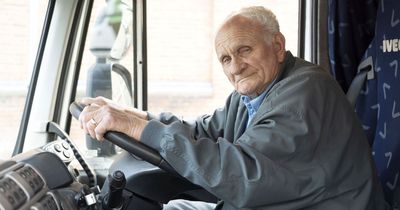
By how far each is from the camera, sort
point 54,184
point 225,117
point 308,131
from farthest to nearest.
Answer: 1. point 225,117
2. point 308,131
3. point 54,184

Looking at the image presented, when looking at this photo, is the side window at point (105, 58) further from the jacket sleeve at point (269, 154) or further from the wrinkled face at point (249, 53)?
the jacket sleeve at point (269, 154)

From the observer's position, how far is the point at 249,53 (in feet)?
5.01

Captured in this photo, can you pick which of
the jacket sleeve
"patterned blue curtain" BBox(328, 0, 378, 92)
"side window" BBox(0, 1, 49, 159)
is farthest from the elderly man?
"side window" BBox(0, 1, 49, 159)

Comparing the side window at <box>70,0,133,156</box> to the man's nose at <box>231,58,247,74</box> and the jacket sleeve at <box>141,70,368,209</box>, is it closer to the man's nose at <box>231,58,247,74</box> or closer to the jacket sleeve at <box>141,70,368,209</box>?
the man's nose at <box>231,58,247,74</box>

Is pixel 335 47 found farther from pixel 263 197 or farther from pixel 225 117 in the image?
pixel 263 197

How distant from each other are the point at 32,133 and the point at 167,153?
1.25 m

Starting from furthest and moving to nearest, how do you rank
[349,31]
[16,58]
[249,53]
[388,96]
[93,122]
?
1. [16,58]
2. [349,31]
3. [388,96]
4. [249,53]
5. [93,122]

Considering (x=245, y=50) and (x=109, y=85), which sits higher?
(x=245, y=50)

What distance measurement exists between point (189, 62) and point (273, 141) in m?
3.51

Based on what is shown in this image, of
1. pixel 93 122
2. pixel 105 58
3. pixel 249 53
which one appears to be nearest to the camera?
pixel 93 122

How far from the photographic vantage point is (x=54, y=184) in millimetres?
1193

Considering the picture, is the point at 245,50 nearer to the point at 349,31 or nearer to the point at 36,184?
the point at 36,184

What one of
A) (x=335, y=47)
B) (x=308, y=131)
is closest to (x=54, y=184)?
(x=308, y=131)

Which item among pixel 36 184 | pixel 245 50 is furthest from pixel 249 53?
pixel 36 184
